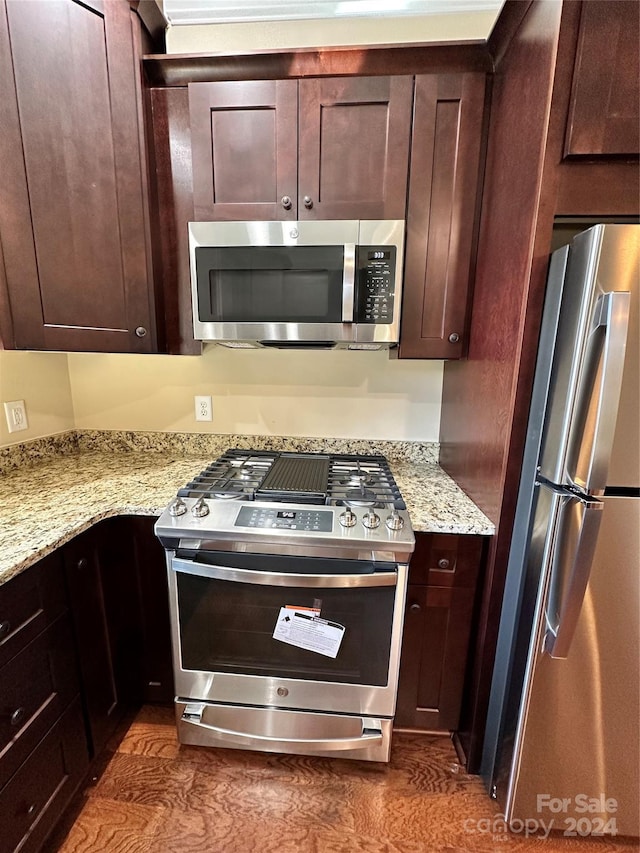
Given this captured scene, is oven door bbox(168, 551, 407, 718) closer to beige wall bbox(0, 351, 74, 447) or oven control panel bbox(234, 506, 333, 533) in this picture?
oven control panel bbox(234, 506, 333, 533)

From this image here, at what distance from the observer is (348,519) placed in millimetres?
Answer: 1128

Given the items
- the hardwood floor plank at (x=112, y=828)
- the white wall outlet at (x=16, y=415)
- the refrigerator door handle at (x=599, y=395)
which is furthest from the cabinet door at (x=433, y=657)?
the white wall outlet at (x=16, y=415)

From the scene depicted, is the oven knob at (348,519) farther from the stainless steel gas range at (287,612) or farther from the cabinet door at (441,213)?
the cabinet door at (441,213)

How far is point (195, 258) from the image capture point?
1309 mm

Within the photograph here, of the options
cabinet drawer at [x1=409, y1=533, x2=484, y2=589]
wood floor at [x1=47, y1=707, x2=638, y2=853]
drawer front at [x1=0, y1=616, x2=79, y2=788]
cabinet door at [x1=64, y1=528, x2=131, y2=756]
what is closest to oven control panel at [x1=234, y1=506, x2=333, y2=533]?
cabinet drawer at [x1=409, y1=533, x2=484, y2=589]

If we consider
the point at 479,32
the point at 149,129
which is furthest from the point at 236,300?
the point at 479,32

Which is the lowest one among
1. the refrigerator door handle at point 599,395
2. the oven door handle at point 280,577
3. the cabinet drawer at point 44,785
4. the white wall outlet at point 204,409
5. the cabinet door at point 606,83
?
the cabinet drawer at point 44,785

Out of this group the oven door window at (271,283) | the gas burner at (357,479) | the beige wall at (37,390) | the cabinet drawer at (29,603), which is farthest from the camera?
the beige wall at (37,390)

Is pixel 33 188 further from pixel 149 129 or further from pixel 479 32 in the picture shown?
pixel 479 32

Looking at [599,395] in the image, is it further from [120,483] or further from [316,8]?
[316,8]

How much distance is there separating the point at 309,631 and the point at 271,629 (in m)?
0.13

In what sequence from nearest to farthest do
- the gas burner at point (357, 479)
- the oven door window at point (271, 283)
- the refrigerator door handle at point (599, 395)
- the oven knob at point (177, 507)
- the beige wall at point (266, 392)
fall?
the refrigerator door handle at point (599, 395) < the oven knob at point (177, 507) < the oven door window at point (271, 283) < the gas burner at point (357, 479) < the beige wall at point (266, 392)

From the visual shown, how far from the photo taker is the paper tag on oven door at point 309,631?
1.19 meters

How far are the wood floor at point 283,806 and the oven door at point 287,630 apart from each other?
271 mm
